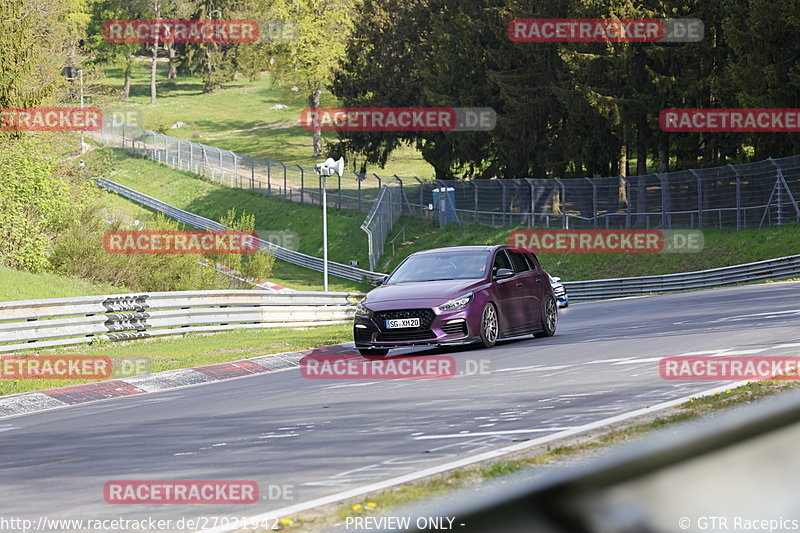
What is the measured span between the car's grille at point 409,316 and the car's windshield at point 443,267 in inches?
57.0

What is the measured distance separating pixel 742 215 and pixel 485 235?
1348 centimetres

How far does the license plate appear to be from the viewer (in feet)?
55.1

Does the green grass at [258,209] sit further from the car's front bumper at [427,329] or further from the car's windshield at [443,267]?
the car's front bumper at [427,329]

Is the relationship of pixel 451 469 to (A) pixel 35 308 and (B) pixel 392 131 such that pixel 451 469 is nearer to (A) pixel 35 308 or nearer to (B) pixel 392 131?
(A) pixel 35 308

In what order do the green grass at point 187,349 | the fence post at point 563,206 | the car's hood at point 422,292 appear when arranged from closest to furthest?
1. the car's hood at point 422,292
2. the green grass at point 187,349
3. the fence post at point 563,206

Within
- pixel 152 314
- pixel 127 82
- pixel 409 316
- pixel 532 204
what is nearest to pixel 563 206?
pixel 532 204

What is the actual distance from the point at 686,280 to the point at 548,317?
2144 centimetres

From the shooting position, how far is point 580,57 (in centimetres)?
4797

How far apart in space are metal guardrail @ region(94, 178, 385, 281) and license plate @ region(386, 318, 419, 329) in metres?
27.7

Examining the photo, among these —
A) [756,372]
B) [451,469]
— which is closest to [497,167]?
[756,372]

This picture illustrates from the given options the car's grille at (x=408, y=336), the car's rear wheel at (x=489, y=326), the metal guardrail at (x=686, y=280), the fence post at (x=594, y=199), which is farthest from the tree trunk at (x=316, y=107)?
the car's grille at (x=408, y=336)

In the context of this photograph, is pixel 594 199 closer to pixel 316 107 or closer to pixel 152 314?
pixel 152 314

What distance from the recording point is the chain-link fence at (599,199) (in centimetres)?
3928

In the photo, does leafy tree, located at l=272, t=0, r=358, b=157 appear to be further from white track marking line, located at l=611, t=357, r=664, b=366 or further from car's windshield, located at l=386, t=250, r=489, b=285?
white track marking line, located at l=611, t=357, r=664, b=366
